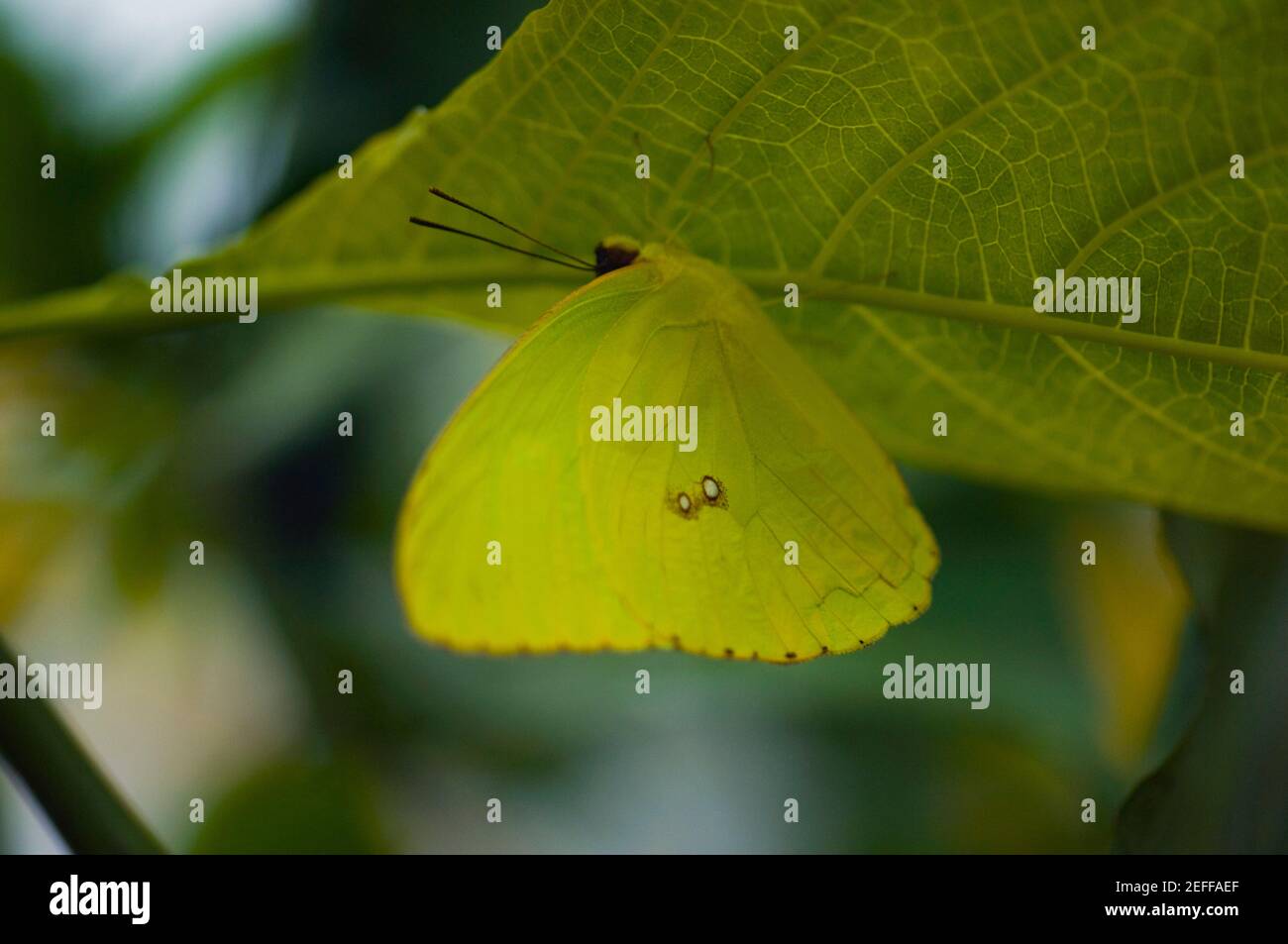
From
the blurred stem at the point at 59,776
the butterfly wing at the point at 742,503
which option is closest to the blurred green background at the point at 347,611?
the butterfly wing at the point at 742,503

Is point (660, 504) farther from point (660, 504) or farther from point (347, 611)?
point (347, 611)

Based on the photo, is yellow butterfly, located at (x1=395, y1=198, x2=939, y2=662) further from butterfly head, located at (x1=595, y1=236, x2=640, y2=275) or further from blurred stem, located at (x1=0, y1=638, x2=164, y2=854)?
blurred stem, located at (x1=0, y1=638, x2=164, y2=854)

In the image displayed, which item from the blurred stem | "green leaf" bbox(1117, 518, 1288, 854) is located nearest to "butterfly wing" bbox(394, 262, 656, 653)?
the blurred stem

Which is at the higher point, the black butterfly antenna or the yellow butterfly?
the black butterfly antenna

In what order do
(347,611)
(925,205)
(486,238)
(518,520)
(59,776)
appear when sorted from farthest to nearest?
1. (347,611)
2. (518,520)
3. (486,238)
4. (925,205)
5. (59,776)

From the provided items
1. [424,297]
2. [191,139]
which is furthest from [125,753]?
[424,297]

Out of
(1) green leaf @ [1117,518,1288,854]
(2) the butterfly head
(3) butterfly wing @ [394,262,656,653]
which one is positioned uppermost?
(2) the butterfly head

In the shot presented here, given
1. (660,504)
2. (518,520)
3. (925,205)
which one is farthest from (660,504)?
(925,205)
